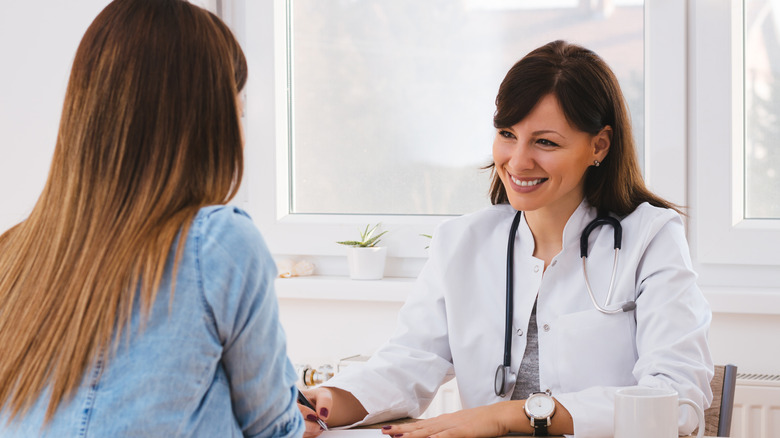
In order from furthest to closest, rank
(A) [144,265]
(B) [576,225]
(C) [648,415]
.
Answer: (B) [576,225] < (C) [648,415] < (A) [144,265]

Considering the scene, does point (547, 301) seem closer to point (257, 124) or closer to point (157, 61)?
→ point (157, 61)

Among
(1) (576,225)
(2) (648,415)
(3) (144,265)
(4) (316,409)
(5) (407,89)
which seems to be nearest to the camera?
(3) (144,265)

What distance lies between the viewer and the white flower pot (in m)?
2.39

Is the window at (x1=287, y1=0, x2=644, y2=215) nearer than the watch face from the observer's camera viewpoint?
No

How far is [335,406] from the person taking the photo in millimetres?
1378

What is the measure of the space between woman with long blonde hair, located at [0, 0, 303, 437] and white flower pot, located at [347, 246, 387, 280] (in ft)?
4.89

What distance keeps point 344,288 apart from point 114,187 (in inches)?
63.0

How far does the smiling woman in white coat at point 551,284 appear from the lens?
4.69 ft

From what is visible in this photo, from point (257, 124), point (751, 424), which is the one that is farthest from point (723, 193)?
point (257, 124)

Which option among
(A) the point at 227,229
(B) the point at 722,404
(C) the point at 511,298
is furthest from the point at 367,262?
(A) the point at 227,229

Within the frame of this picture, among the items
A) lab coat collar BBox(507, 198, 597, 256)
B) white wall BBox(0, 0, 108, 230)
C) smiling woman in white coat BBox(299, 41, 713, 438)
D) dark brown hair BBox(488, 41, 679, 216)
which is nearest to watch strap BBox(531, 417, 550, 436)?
smiling woman in white coat BBox(299, 41, 713, 438)

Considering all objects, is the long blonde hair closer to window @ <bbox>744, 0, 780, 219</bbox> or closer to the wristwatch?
the wristwatch

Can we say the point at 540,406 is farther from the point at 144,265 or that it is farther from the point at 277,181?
the point at 277,181

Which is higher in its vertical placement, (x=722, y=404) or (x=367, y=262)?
(x=367, y=262)
